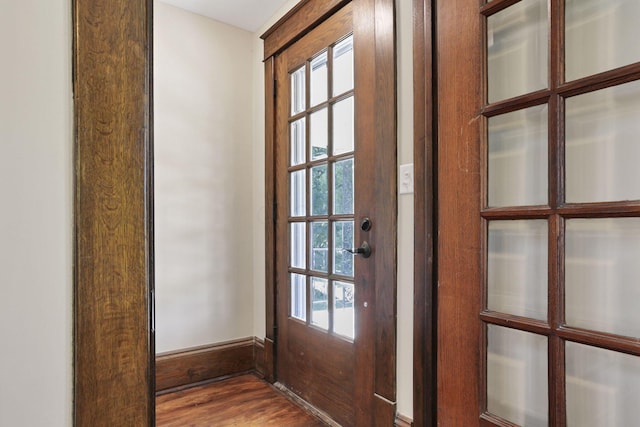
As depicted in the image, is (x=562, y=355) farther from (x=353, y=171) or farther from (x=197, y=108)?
(x=197, y=108)

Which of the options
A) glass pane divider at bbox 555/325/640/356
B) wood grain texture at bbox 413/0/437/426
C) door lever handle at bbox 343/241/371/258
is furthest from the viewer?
door lever handle at bbox 343/241/371/258

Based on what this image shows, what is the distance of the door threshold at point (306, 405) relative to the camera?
1815mm

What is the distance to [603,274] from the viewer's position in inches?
35.3

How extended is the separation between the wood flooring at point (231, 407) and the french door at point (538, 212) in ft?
3.10

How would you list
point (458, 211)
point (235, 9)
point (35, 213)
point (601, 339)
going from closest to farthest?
point (35, 213) < point (601, 339) < point (458, 211) < point (235, 9)

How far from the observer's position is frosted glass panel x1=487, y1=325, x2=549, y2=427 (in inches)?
39.8

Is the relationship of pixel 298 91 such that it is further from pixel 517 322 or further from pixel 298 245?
pixel 517 322

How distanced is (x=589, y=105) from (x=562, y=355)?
2.08 ft

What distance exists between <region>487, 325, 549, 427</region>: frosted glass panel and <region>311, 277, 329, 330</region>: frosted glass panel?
92 cm

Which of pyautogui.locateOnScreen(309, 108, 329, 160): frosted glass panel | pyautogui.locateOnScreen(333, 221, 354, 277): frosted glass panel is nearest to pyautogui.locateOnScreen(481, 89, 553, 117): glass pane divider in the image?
pyautogui.locateOnScreen(333, 221, 354, 277): frosted glass panel

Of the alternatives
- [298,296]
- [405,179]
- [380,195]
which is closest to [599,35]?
[405,179]

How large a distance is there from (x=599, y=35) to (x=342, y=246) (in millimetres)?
1234

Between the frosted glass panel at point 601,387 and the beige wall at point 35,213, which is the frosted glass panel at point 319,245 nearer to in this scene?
the frosted glass panel at point 601,387

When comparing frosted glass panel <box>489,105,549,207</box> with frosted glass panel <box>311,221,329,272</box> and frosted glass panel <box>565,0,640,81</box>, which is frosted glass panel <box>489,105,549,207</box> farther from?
frosted glass panel <box>311,221,329,272</box>
